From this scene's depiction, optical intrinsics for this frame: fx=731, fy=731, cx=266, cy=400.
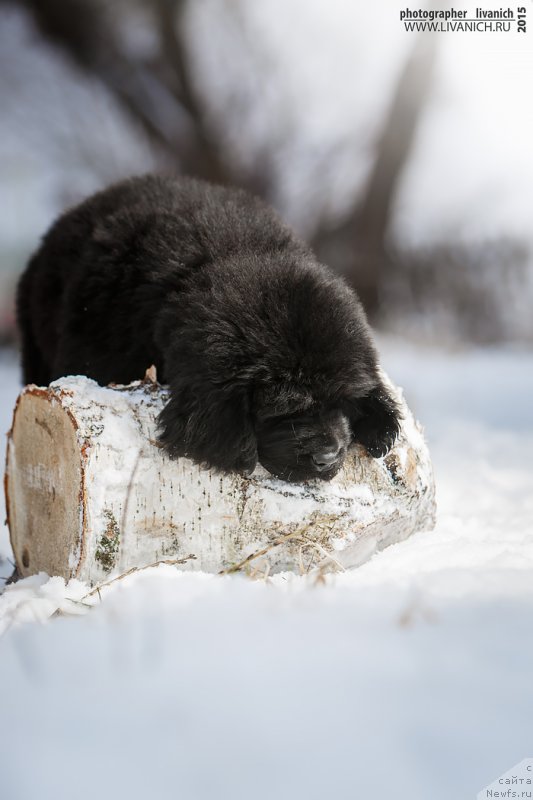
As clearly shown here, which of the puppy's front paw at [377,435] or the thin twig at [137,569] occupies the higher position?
the puppy's front paw at [377,435]

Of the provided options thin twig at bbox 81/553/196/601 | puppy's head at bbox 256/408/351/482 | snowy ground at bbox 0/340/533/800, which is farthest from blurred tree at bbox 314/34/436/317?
snowy ground at bbox 0/340/533/800

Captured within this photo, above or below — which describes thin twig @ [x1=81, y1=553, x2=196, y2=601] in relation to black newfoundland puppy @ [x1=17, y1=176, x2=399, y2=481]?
below

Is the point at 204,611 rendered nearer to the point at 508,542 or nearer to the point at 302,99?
the point at 508,542

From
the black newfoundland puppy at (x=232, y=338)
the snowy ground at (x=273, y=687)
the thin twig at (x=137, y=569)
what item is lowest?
the snowy ground at (x=273, y=687)

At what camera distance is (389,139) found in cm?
793

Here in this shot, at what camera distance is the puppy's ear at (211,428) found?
7.30 feet

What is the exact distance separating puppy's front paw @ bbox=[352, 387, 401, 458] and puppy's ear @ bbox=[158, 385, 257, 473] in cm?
40

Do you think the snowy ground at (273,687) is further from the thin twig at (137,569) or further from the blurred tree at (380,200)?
the blurred tree at (380,200)

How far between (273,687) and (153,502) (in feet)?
3.05

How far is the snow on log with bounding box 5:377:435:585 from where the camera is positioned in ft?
7.05

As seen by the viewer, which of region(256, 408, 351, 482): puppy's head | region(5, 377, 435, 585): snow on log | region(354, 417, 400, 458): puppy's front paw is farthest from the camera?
region(354, 417, 400, 458): puppy's front paw

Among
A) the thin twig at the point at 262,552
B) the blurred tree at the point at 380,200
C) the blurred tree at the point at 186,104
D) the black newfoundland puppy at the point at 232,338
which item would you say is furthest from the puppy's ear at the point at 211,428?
the blurred tree at the point at 186,104

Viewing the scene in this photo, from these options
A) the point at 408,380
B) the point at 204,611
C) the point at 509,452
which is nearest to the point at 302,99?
the point at 408,380

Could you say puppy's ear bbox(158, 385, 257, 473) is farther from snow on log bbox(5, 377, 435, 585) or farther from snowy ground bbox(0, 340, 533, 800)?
snowy ground bbox(0, 340, 533, 800)
